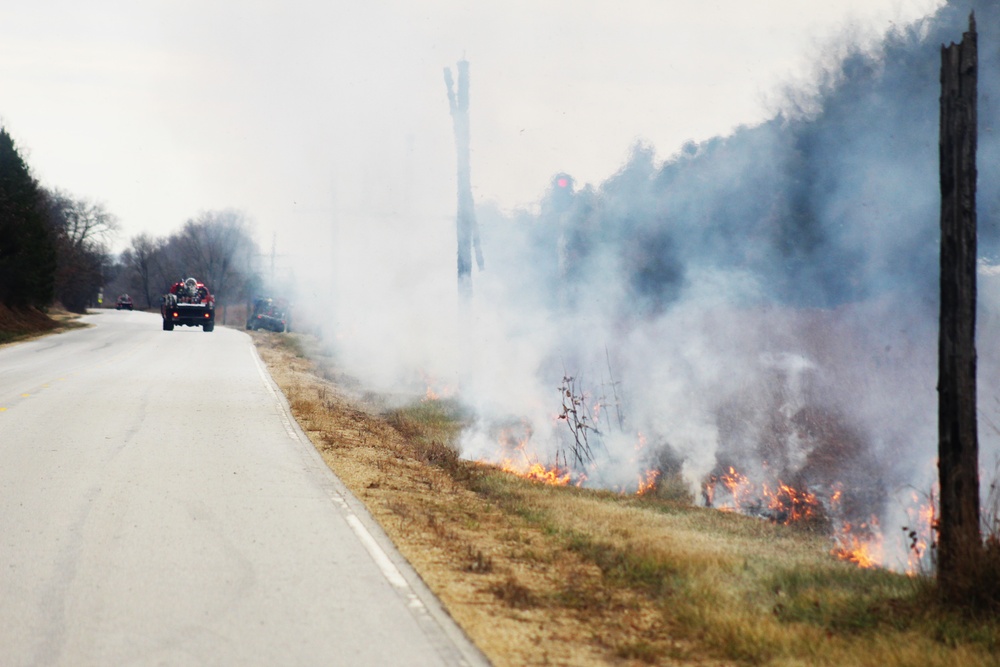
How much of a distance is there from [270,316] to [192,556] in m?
52.0

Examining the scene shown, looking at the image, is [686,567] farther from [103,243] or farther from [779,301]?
[103,243]

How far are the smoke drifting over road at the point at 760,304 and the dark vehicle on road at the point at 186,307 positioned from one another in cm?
2343

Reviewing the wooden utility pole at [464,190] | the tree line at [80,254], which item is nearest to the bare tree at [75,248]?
the tree line at [80,254]

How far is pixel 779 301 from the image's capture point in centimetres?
2059

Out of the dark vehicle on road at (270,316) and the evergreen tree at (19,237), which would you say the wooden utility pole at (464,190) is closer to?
the evergreen tree at (19,237)

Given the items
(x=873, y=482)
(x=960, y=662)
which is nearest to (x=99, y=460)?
(x=960, y=662)

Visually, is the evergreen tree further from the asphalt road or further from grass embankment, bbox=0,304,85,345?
the asphalt road

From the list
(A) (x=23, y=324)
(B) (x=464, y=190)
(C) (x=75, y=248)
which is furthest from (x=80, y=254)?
(B) (x=464, y=190)

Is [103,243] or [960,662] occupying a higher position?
[103,243]

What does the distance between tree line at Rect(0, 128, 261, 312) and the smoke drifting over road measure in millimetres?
32045

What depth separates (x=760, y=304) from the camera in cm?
2067

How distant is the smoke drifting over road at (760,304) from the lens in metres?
14.9

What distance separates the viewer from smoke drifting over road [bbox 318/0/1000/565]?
14.9 m

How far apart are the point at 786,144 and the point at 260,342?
2748 cm
